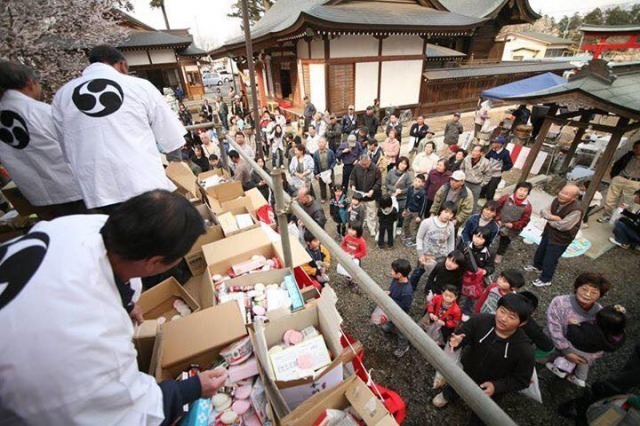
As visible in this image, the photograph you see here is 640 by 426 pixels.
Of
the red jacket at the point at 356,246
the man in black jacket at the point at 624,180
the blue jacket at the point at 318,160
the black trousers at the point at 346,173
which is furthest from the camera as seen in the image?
the black trousers at the point at 346,173

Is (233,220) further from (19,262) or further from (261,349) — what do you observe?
(19,262)

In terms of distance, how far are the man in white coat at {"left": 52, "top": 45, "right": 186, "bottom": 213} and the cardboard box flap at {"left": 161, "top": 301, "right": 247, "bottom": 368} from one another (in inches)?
45.6

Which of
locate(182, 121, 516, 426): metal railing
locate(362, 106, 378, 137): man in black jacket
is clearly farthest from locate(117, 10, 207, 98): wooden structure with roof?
locate(182, 121, 516, 426): metal railing

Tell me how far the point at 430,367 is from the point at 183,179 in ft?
14.7

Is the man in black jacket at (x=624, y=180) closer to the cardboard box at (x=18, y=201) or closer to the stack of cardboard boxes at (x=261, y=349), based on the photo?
the stack of cardboard boxes at (x=261, y=349)

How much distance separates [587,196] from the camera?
5672 millimetres

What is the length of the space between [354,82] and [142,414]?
13.1 m

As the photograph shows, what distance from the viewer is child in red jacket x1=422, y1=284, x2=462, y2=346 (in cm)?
311

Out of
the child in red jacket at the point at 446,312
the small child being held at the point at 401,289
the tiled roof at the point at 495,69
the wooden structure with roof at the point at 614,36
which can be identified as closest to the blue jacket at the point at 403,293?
the small child being held at the point at 401,289

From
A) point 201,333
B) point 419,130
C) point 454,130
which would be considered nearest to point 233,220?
point 201,333

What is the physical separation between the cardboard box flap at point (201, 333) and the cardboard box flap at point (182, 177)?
282 centimetres

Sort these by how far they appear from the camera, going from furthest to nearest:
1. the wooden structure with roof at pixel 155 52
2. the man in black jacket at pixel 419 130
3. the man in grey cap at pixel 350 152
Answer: the wooden structure with roof at pixel 155 52, the man in black jacket at pixel 419 130, the man in grey cap at pixel 350 152

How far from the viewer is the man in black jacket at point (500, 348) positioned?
7.57 ft

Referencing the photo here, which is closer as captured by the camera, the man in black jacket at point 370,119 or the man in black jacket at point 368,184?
the man in black jacket at point 368,184
